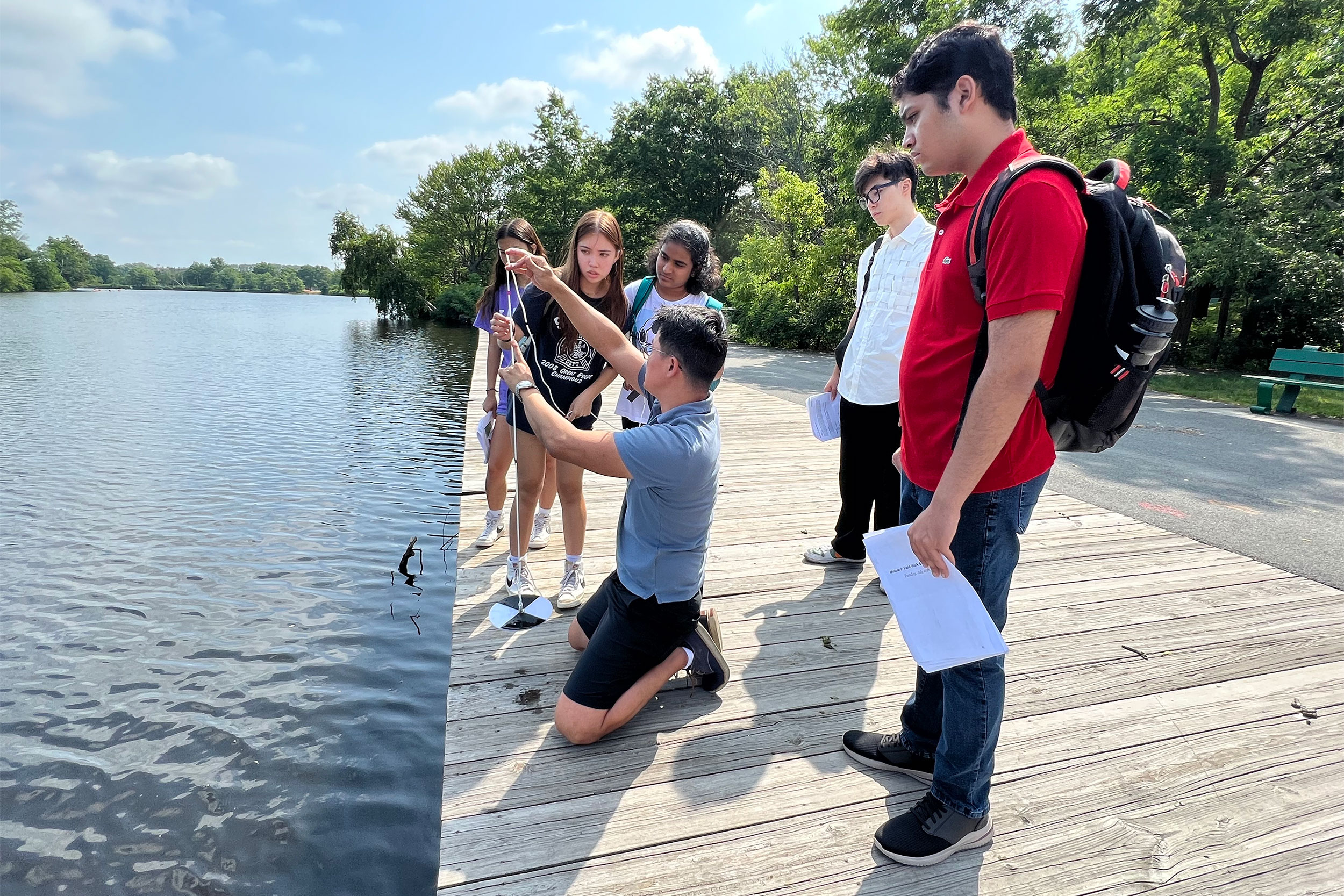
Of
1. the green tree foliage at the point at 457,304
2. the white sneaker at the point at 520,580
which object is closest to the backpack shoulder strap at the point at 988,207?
the white sneaker at the point at 520,580

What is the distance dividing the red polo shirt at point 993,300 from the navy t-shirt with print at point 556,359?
192 cm

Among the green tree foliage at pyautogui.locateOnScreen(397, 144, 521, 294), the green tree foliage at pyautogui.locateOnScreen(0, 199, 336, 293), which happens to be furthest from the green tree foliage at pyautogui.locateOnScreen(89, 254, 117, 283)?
the green tree foliage at pyautogui.locateOnScreen(397, 144, 521, 294)

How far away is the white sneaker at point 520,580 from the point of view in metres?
3.38

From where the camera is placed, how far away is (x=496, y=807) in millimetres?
2070

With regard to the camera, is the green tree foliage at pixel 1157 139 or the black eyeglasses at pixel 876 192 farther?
the green tree foliage at pixel 1157 139

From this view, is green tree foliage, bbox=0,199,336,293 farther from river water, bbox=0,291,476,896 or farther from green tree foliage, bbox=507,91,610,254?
river water, bbox=0,291,476,896

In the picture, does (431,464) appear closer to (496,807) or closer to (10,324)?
(496,807)

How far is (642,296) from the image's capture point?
3.68 meters

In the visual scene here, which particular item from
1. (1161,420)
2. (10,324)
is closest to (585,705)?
(1161,420)

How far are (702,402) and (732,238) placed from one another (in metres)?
34.2

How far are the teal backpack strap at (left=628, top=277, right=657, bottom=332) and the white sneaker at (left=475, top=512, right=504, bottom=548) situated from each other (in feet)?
4.90

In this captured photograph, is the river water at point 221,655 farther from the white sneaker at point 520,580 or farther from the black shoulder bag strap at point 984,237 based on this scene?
the black shoulder bag strap at point 984,237

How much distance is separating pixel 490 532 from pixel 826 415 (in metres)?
2.10

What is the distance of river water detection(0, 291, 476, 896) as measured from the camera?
2.87 meters
